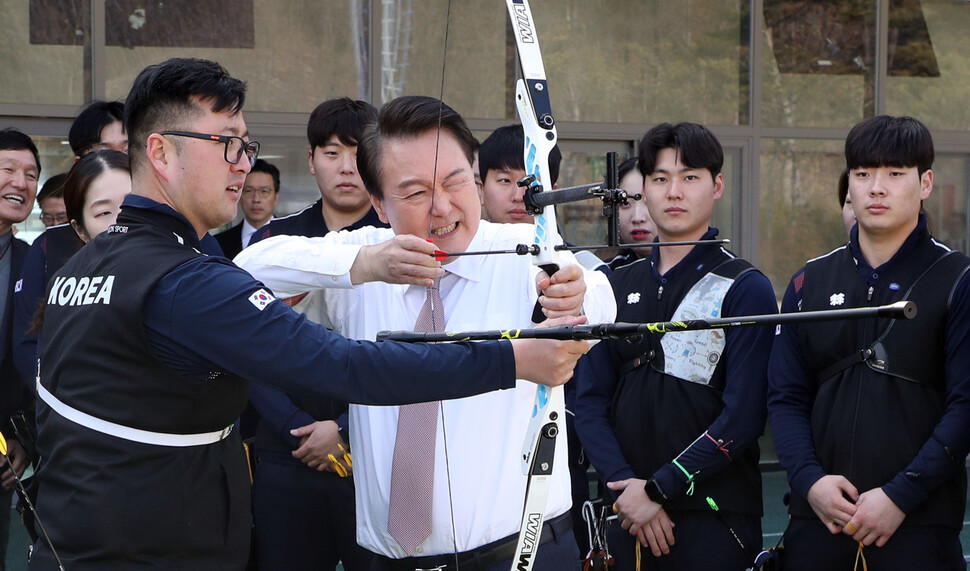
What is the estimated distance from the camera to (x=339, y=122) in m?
3.47

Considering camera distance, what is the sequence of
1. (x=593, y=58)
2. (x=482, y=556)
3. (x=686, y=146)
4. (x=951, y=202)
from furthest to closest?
1. (x=951, y=202)
2. (x=593, y=58)
3. (x=686, y=146)
4. (x=482, y=556)

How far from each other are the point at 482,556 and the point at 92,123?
2400mm

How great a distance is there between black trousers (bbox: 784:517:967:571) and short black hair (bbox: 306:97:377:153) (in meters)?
1.84

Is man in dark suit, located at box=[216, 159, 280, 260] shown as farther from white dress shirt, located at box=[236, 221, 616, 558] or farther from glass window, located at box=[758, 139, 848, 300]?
glass window, located at box=[758, 139, 848, 300]

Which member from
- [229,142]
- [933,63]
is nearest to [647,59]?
[933,63]

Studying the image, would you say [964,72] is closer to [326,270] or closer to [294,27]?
[294,27]

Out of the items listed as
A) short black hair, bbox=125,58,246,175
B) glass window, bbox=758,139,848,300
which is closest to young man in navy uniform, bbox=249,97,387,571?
short black hair, bbox=125,58,246,175

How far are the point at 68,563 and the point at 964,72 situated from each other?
672cm

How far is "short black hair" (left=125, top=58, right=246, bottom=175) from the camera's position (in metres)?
1.90

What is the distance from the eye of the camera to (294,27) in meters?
5.88

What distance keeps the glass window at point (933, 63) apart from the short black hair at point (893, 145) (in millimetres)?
4252

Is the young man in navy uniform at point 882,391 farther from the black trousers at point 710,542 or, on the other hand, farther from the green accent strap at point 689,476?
the green accent strap at point 689,476

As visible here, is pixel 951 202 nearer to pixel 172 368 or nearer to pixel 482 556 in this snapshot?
pixel 482 556

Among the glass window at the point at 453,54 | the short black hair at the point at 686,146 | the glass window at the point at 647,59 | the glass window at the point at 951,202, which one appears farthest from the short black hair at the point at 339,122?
the glass window at the point at 951,202
